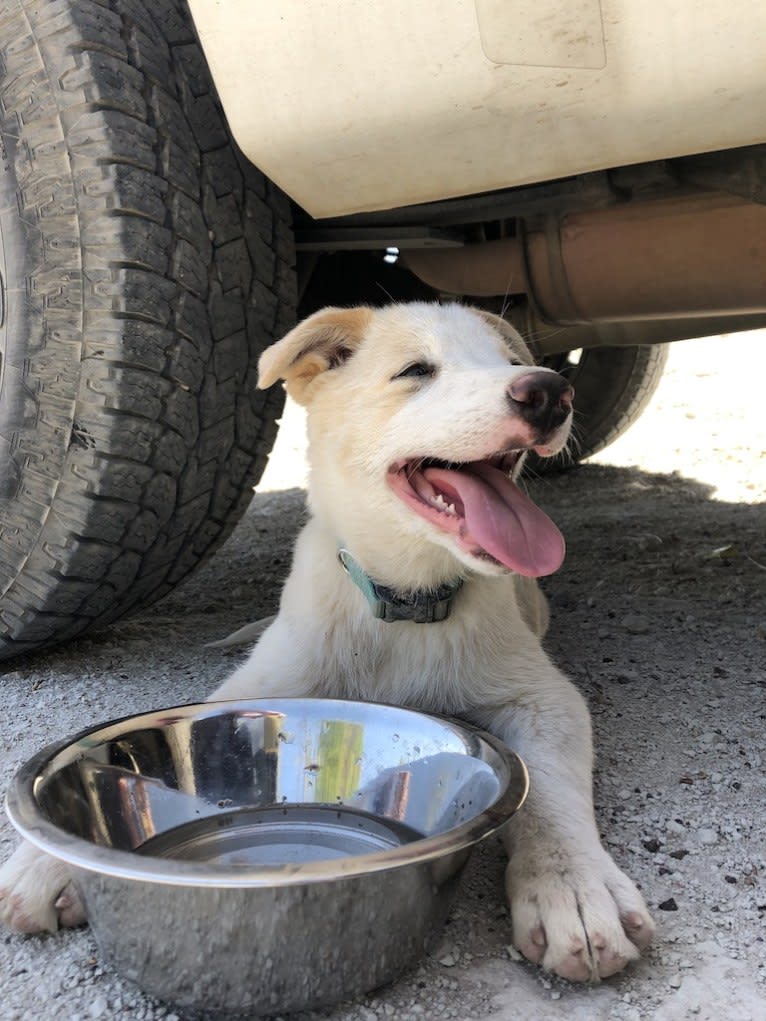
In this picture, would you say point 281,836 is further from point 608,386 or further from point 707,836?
point 608,386

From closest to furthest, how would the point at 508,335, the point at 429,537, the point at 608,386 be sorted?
the point at 429,537, the point at 508,335, the point at 608,386

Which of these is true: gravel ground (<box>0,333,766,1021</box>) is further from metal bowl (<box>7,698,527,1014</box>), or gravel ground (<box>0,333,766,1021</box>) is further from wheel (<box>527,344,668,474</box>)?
wheel (<box>527,344,668,474</box>)

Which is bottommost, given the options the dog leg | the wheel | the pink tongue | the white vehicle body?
the wheel

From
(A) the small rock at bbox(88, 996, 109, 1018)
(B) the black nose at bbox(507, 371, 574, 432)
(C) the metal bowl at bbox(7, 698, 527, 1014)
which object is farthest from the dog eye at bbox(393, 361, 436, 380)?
(A) the small rock at bbox(88, 996, 109, 1018)

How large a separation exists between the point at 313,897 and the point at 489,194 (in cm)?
177

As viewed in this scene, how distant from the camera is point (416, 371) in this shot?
2395 mm

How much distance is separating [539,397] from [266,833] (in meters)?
0.96

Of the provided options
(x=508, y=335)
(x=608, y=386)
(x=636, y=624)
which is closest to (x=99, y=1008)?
(x=508, y=335)

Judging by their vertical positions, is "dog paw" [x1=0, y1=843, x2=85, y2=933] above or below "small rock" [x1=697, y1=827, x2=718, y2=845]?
above

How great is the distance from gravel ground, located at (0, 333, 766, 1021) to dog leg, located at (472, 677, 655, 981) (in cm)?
4

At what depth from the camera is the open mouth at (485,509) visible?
208 cm

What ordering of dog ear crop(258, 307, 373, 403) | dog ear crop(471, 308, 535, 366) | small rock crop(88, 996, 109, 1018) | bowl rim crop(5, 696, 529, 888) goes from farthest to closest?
dog ear crop(471, 308, 535, 366), dog ear crop(258, 307, 373, 403), small rock crop(88, 996, 109, 1018), bowl rim crop(5, 696, 529, 888)

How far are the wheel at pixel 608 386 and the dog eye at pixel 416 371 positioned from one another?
9.80 ft

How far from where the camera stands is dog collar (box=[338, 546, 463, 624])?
2.41m
